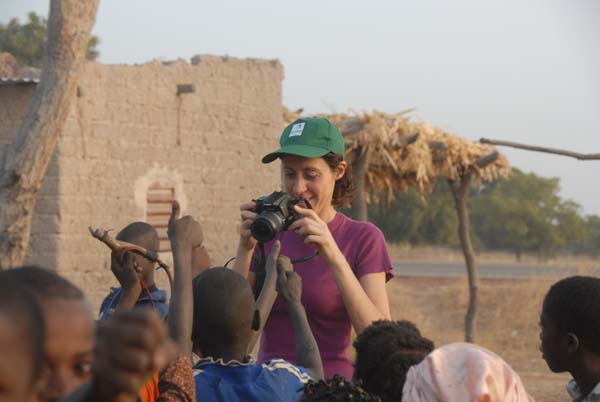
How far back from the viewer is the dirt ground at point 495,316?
1134cm

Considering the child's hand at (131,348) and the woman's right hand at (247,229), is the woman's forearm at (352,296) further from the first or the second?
the child's hand at (131,348)

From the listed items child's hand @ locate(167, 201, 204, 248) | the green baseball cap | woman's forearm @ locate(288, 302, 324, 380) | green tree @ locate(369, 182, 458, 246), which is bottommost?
green tree @ locate(369, 182, 458, 246)

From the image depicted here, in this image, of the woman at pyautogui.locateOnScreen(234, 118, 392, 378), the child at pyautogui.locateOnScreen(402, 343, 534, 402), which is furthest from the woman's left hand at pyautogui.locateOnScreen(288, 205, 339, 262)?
the child at pyautogui.locateOnScreen(402, 343, 534, 402)

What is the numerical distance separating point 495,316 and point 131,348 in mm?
13781

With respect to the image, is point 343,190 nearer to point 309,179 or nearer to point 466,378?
point 309,179

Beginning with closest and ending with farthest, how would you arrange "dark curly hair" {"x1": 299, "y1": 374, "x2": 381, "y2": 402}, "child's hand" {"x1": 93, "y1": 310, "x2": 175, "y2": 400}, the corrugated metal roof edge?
"child's hand" {"x1": 93, "y1": 310, "x2": 175, "y2": 400} < "dark curly hair" {"x1": 299, "y1": 374, "x2": 381, "y2": 402} < the corrugated metal roof edge

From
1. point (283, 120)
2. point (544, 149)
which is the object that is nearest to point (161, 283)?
point (283, 120)

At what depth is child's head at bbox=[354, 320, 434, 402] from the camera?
213 centimetres

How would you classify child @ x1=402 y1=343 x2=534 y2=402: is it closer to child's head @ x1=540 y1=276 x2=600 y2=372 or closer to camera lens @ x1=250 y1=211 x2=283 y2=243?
child's head @ x1=540 y1=276 x2=600 y2=372

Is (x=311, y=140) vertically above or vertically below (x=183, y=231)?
above

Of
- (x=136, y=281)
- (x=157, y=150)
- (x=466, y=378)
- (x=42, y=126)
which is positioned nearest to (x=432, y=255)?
(x=157, y=150)

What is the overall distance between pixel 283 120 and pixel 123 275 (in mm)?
6808

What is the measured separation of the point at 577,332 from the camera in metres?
2.42

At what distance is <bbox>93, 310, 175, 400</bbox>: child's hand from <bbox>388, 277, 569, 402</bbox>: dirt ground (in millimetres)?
8535
